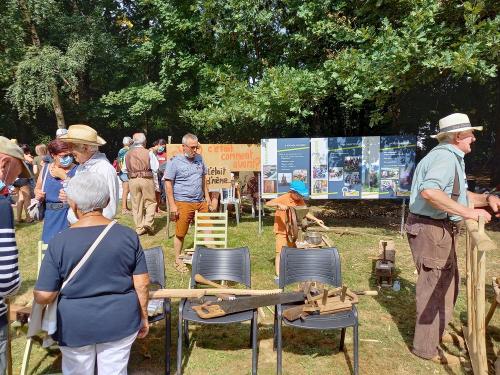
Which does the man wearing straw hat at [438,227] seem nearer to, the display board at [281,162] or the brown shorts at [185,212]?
the brown shorts at [185,212]

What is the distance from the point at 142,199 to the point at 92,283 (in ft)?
18.8

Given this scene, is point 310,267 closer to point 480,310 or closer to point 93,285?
point 480,310

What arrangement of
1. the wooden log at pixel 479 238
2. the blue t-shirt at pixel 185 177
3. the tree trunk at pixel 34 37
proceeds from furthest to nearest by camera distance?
the tree trunk at pixel 34 37 → the blue t-shirt at pixel 185 177 → the wooden log at pixel 479 238

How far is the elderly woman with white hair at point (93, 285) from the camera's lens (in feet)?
7.07

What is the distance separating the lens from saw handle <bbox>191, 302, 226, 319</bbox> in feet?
10.9

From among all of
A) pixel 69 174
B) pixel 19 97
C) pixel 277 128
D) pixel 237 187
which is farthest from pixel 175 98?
pixel 69 174

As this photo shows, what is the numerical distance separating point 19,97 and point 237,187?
9.23 meters

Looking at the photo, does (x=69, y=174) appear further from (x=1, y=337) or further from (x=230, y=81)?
(x=230, y=81)

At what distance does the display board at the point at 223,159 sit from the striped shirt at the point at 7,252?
5945mm

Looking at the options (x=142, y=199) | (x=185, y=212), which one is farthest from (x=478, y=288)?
(x=142, y=199)

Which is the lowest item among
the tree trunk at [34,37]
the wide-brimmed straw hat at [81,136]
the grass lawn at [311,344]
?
the grass lawn at [311,344]

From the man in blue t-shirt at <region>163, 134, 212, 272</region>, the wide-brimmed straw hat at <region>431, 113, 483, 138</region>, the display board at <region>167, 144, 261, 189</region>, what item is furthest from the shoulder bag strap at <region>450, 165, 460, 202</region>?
the display board at <region>167, 144, 261, 189</region>

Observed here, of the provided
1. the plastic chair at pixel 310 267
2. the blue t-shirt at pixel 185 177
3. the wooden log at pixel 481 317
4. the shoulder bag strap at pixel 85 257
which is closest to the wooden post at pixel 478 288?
the wooden log at pixel 481 317

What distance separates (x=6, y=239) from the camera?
7.26ft
